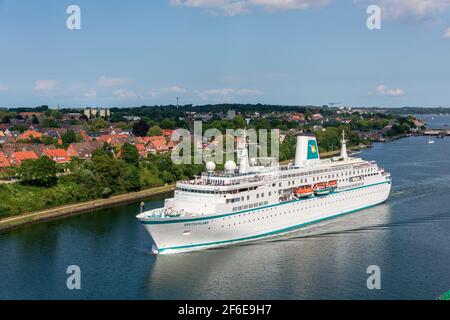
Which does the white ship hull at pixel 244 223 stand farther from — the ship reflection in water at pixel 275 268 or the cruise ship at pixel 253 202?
the ship reflection in water at pixel 275 268

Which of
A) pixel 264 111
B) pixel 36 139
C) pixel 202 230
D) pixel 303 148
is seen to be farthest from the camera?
pixel 264 111

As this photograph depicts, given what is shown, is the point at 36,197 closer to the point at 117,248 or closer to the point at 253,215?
the point at 117,248

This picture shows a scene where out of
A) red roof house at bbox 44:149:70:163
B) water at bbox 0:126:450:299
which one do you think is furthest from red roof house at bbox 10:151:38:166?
water at bbox 0:126:450:299

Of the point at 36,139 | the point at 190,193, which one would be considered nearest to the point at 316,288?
the point at 190,193

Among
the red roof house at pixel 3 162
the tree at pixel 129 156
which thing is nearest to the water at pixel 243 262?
the red roof house at pixel 3 162

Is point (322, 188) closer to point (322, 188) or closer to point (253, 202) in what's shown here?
point (322, 188)

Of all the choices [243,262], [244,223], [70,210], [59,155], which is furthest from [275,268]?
[59,155]
